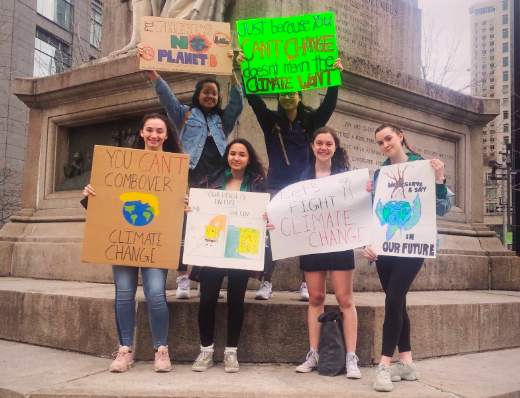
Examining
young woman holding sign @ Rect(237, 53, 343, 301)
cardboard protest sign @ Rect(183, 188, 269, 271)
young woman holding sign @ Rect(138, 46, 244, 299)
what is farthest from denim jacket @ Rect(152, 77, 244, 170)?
cardboard protest sign @ Rect(183, 188, 269, 271)

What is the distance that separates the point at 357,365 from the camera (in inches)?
169

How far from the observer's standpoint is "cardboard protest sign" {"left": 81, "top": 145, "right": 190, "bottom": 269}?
4125 millimetres

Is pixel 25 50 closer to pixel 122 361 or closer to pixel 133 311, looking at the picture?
pixel 133 311

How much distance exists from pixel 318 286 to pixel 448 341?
174cm

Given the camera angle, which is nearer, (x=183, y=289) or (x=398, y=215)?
(x=398, y=215)

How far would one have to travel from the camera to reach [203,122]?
489 cm

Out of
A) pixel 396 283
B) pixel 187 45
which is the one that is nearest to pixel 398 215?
pixel 396 283

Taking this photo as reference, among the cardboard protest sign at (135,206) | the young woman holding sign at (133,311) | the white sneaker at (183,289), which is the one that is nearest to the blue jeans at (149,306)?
the young woman holding sign at (133,311)

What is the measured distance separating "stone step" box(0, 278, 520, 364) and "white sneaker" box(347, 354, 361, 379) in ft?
1.36

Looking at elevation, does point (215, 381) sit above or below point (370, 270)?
below

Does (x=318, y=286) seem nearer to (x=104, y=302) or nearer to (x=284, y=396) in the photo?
(x=284, y=396)

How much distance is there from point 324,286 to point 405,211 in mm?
852

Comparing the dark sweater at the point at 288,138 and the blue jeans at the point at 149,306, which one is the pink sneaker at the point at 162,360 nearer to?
the blue jeans at the point at 149,306

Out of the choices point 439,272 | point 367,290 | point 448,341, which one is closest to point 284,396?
point 448,341
